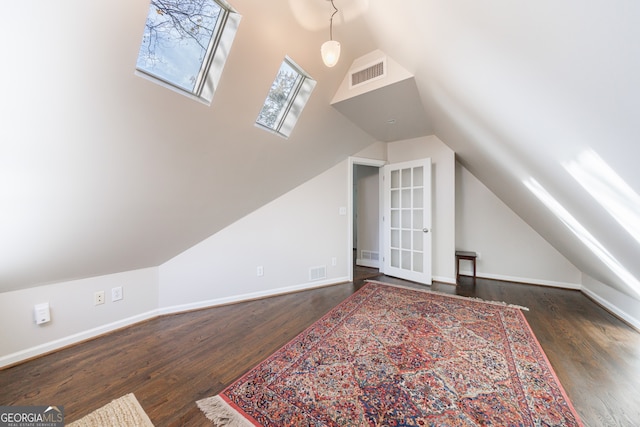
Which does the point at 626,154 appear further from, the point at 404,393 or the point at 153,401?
the point at 153,401

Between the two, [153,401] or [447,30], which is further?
A: [153,401]

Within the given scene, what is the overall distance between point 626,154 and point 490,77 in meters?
0.67

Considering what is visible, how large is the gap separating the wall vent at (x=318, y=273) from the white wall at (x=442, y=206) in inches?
70.7

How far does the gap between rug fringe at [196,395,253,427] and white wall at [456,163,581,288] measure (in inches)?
163

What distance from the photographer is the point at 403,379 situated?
158 centimetres

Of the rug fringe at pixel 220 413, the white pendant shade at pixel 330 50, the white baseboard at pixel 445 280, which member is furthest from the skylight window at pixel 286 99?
the white baseboard at pixel 445 280

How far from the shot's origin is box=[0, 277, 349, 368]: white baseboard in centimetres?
183

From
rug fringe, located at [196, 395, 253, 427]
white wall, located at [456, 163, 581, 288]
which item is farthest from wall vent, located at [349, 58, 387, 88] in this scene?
rug fringe, located at [196, 395, 253, 427]

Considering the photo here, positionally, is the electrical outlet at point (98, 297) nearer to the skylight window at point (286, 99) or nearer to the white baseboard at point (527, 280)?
the skylight window at point (286, 99)

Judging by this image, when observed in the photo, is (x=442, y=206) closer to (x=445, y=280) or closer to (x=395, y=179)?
(x=395, y=179)

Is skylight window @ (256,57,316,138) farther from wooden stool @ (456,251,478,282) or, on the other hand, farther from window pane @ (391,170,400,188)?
wooden stool @ (456,251,478,282)

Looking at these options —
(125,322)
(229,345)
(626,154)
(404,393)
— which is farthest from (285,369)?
(626,154)

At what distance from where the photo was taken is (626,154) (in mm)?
822

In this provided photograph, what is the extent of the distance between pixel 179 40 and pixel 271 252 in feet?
7.89
